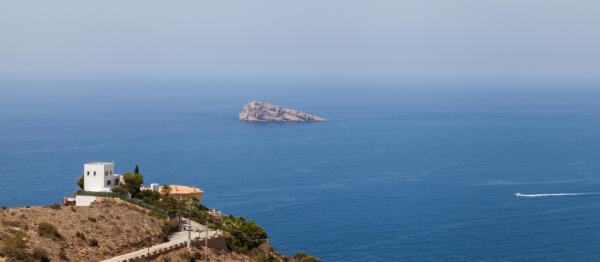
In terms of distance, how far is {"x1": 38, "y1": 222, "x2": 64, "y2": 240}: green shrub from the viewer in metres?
36.1

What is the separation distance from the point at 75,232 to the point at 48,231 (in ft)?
4.94

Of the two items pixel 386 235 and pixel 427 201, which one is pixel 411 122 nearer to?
pixel 427 201

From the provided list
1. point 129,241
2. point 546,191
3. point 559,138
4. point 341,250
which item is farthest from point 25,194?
point 559,138

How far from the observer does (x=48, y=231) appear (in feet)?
119

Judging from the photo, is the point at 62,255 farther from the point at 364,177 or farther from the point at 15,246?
the point at 364,177

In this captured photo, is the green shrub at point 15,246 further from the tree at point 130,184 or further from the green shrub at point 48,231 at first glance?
the tree at point 130,184

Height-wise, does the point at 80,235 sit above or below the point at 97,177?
below

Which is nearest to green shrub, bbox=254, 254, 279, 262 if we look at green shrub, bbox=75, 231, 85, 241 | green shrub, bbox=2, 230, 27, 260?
green shrub, bbox=75, 231, 85, 241

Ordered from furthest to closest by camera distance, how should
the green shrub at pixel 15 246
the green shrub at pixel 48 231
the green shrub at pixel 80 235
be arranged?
the green shrub at pixel 80 235 < the green shrub at pixel 48 231 < the green shrub at pixel 15 246

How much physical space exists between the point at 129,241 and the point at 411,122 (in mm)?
161628

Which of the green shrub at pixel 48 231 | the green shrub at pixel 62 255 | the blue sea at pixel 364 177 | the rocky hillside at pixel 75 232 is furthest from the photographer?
the blue sea at pixel 364 177

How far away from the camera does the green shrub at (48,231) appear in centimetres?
3609

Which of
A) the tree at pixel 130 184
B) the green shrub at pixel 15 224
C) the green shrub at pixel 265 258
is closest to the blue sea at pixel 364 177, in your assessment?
the green shrub at pixel 265 258

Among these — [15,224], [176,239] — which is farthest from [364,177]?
[15,224]
